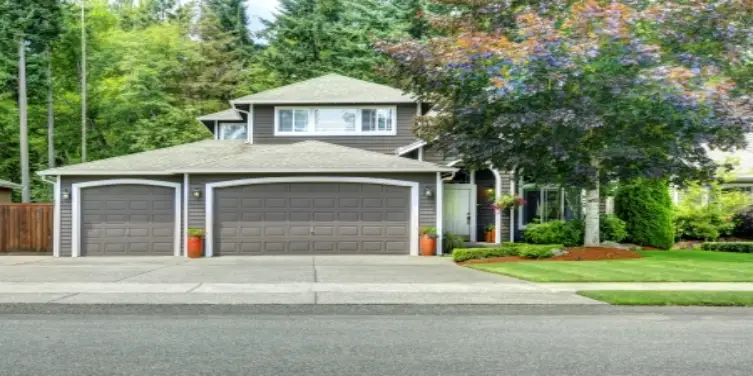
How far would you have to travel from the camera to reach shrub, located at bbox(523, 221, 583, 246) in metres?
19.9

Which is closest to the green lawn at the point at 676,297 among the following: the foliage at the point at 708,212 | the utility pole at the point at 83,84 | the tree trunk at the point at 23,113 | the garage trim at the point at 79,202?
the foliage at the point at 708,212

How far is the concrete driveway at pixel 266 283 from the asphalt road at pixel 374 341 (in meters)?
0.57

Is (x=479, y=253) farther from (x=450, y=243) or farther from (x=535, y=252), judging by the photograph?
(x=450, y=243)

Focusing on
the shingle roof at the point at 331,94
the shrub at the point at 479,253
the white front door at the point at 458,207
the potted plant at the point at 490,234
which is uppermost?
the shingle roof at the point at 331,94

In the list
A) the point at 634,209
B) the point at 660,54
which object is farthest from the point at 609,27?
the point at 634,209

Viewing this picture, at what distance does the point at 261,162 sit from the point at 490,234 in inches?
327

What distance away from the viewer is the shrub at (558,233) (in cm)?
1992

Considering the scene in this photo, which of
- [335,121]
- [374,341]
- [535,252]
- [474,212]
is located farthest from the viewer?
[335,121]

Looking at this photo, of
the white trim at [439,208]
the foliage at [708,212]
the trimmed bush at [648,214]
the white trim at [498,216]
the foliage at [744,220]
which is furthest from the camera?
the foliage at [744,220]

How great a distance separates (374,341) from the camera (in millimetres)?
6438

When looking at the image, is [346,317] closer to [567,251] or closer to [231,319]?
[231,319]

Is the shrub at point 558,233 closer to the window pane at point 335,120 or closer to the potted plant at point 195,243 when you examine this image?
the window pane at point 335,120

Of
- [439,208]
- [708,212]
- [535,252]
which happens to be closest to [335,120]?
[439,208]

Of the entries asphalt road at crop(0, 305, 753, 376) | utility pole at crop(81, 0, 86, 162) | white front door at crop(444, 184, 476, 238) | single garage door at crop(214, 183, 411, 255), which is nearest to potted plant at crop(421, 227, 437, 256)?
single garage door at crop(214, 183, 411, 255)
